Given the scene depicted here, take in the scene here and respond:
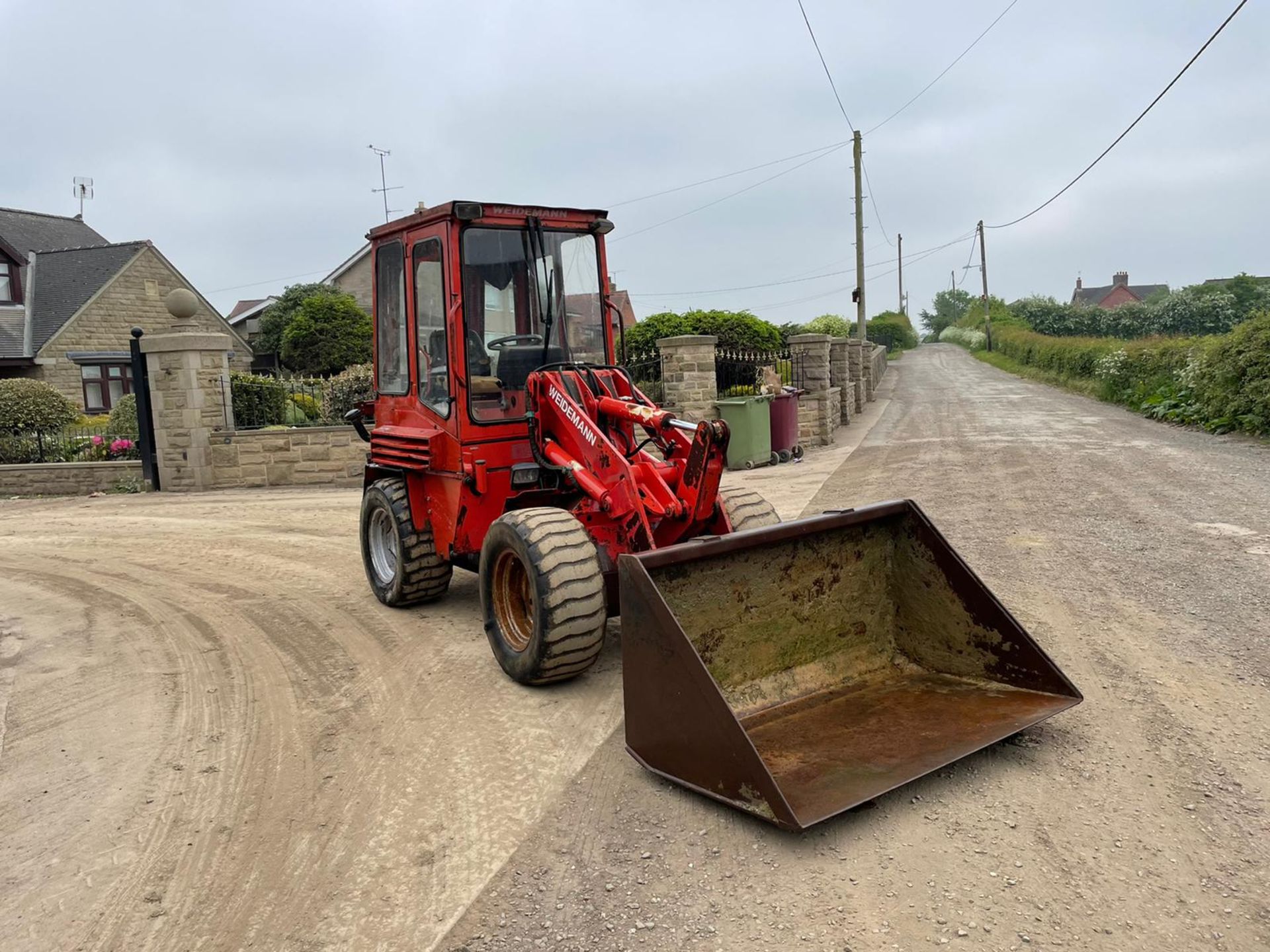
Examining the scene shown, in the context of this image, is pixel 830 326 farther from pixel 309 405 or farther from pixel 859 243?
pixel 309 405

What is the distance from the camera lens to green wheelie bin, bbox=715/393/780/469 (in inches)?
553

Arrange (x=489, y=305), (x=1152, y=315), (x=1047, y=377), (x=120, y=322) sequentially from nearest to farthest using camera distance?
1. (x=489, y=305)
2. (x=120, y=322)
3. (x=1047, y=377)
4. (x=1152, y=315)

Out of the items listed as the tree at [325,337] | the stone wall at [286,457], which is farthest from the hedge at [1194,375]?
the tree at [325,337]

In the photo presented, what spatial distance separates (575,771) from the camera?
4074 millimetres

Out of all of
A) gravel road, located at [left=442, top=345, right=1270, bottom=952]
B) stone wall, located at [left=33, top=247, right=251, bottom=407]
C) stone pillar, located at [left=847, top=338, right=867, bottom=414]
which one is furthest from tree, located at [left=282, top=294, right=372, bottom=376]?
gravel road, located at [left=442, top=345, right=1270, bottom=952]

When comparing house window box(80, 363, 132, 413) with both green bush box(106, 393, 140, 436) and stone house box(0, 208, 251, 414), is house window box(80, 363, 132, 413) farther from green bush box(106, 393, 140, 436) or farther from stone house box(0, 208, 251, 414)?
green bush box(106, 393, 140, 436)

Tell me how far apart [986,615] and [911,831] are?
1331 mm

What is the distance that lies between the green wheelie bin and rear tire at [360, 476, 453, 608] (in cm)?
766

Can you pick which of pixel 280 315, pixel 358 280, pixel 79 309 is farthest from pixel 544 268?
pixel 358 280

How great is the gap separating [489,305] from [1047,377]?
91.8 ft

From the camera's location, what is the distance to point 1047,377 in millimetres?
30047

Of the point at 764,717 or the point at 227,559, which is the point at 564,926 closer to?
the point at 764,717

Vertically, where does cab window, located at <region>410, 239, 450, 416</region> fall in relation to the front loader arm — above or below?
above

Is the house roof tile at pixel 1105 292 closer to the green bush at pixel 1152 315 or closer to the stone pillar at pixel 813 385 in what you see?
the green bush at pixel 1152 315
